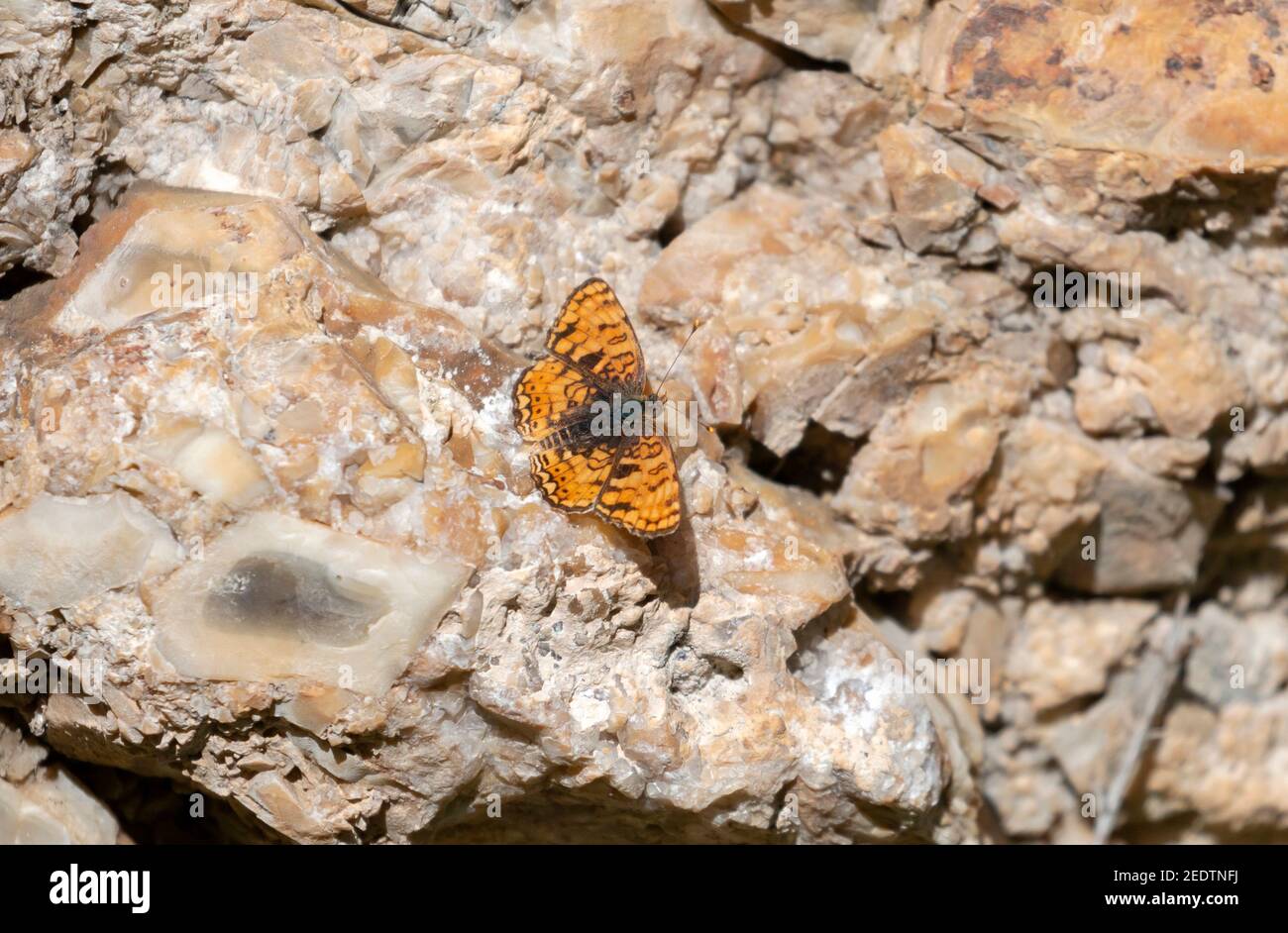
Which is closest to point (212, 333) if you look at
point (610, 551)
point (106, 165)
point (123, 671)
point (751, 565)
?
point (106, 165)

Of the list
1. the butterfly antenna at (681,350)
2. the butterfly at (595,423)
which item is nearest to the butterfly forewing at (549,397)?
the butterfly at (595,423)

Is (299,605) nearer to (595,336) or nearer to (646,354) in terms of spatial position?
(595,336)

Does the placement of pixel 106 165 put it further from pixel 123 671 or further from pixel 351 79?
pixel 123 671

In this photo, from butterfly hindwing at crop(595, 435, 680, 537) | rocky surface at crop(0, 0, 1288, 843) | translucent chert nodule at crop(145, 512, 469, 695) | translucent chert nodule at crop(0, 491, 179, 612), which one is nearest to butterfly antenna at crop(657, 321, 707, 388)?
rocky surface at crop(0, 0, 1288, 843)

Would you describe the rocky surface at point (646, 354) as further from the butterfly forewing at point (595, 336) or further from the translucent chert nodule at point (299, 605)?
the butterfly forewing at point (595, 336)

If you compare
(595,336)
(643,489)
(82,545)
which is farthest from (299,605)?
(595,336)

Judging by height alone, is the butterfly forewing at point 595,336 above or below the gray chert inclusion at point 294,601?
above
